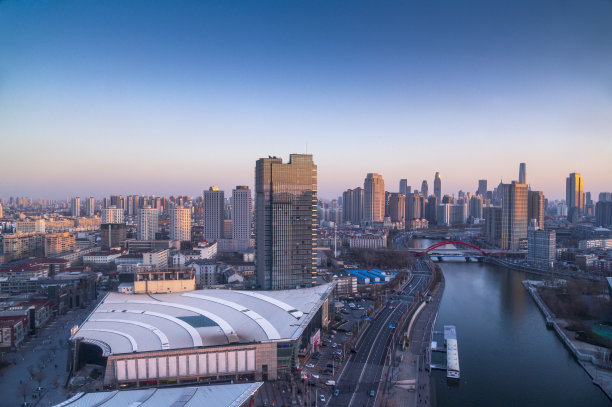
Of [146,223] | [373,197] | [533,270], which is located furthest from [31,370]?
[373,197]

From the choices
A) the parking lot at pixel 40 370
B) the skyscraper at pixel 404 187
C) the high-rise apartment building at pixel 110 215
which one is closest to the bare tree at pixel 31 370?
the parking lot at pixel 40 370

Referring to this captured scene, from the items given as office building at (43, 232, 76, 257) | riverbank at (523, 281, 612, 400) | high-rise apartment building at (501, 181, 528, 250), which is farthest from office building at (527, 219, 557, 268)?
office building at (43, 232, 76, 257)

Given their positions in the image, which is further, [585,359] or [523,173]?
[523,173]

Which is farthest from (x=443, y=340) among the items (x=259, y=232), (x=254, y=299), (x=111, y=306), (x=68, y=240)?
(x=68, y=240)

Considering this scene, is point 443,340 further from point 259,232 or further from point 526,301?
→ point 526,301

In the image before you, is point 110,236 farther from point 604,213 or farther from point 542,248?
point 604,213

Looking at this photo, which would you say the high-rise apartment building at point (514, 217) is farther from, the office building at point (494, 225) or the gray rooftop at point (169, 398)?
the gray rooftop at point (169, 398)

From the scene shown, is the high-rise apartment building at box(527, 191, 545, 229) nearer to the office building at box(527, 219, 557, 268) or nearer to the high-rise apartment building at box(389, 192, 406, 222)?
the office building at box(527, 219, 557, 268)
